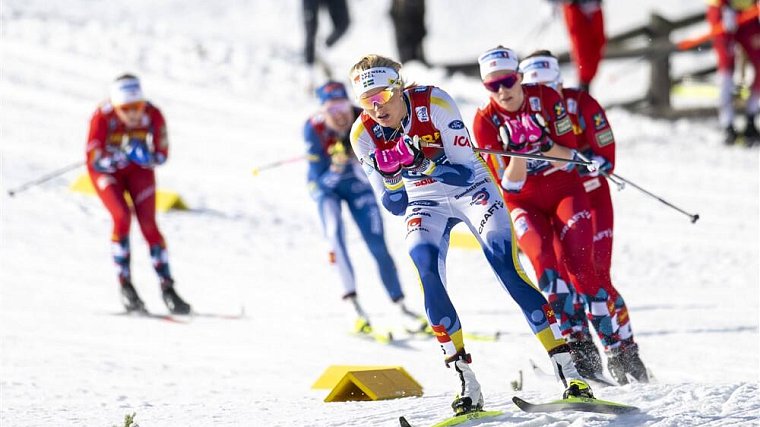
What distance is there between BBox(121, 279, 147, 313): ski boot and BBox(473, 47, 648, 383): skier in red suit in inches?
160

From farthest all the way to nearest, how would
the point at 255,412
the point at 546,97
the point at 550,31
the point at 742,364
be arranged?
the point at 550,31
the point at 742,364
the point at 546,97
the point at 255,412

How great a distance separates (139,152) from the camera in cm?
1057

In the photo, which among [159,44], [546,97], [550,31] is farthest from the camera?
[550,31]

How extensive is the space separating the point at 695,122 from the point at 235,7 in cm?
1690

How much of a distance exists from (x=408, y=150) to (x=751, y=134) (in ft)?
34.8

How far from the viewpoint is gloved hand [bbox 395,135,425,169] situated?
6273 mm

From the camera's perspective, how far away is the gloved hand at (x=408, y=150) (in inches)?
247

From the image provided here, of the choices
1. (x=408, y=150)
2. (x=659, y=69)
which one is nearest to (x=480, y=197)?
(x=408, y=150)

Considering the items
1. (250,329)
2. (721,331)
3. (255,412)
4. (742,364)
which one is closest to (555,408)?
(255,412)

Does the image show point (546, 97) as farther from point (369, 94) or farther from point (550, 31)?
point (550, 31)

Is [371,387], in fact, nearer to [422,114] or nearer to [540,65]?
[422,114]

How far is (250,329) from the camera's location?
33.3ft

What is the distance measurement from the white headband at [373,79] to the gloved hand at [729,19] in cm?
1095

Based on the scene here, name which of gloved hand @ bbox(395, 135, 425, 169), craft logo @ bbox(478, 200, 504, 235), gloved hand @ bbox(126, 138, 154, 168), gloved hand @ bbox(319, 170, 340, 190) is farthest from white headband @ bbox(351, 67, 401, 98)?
gloved hand @ bbox(126, 138, 154, 168)
